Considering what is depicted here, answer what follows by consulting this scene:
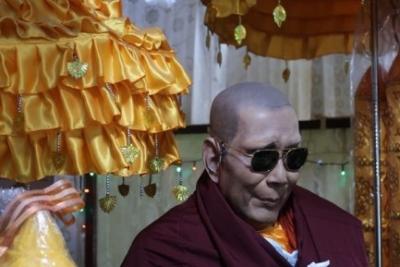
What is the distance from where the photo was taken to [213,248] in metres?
1.59

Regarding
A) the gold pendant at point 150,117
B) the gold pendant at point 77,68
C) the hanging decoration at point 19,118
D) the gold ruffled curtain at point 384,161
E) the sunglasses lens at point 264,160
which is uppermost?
the gold pendant at point 77,68

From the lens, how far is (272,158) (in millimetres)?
1527

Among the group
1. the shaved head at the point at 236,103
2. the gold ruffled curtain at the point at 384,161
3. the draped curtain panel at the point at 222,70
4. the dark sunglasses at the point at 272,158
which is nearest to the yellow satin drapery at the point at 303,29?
the draped curtain panel at the point at 222,70

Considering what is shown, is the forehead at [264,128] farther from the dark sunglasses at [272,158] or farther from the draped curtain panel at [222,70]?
the draped curtain panel at [222,70]

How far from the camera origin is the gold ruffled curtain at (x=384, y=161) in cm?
234

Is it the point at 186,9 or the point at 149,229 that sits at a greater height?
the point at 186,9

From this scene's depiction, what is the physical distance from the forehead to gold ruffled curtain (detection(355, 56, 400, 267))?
0.89 m

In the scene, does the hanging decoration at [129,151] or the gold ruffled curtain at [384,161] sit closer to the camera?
the hanging decoration at [129,151]

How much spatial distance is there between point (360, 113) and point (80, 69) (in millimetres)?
1336

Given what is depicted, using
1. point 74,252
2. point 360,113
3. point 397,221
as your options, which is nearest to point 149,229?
point 397,221

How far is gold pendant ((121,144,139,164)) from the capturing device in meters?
1.63

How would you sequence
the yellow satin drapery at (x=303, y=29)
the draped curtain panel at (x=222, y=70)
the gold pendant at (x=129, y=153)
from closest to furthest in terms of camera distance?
1. the gold pendant at (x=129, y=153)
2. the yellow satin drapery at (x=303, y=29)
3. the draped curtain panel at (x=222, y=70)

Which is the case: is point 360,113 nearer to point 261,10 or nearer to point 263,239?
point 261,10

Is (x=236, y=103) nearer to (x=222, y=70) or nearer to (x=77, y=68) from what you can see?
(x=77, y=68)
